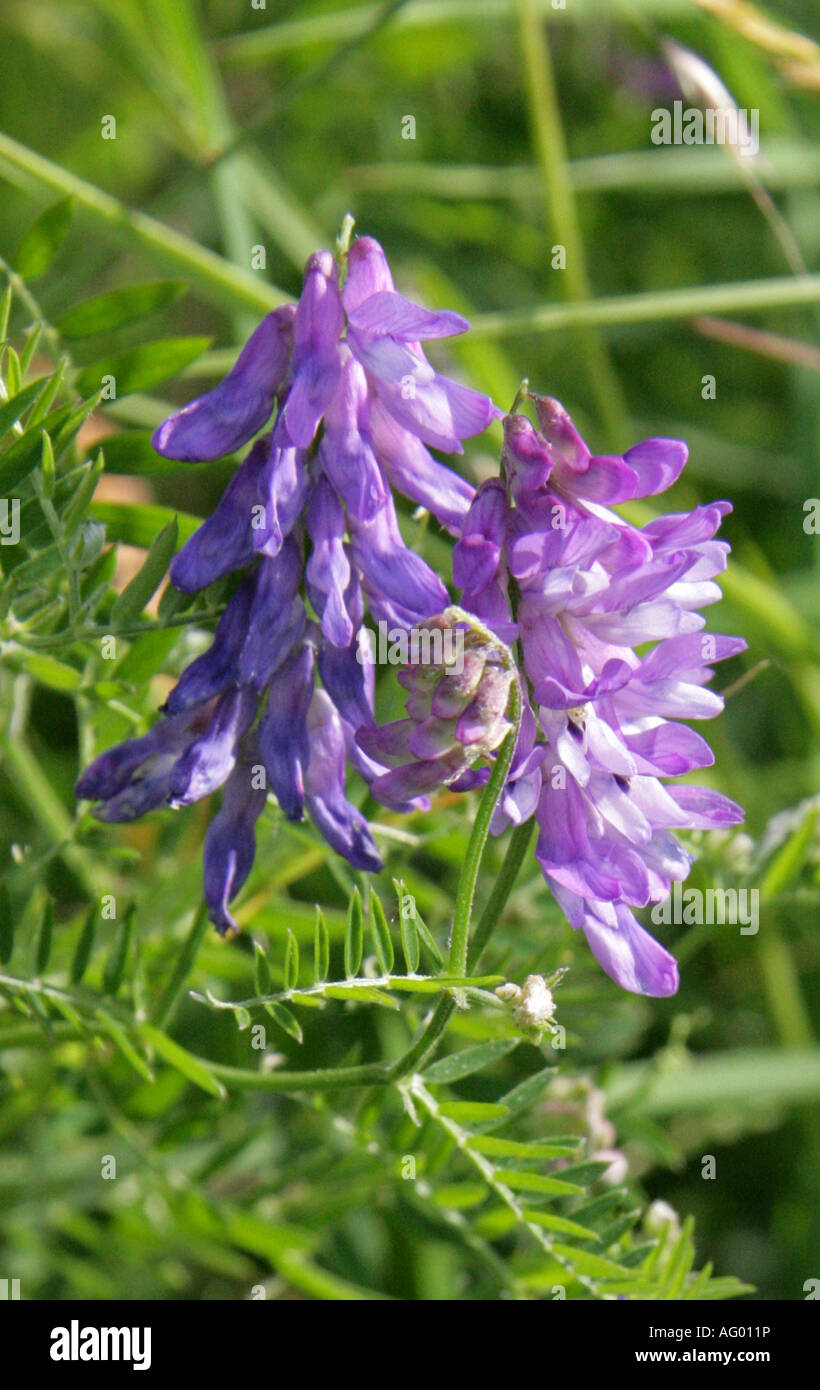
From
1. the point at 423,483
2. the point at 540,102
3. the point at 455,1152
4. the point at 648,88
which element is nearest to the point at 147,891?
the point at 455,1152

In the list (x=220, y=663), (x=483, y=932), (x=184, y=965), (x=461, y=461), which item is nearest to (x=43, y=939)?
(x=184, y=965)

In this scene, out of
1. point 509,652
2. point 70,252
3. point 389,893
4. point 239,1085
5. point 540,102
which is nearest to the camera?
point 509,652

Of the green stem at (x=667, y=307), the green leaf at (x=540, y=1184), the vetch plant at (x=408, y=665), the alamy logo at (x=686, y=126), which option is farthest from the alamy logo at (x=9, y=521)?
the alamy logo at (x=686, y=126)

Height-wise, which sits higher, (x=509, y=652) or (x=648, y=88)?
(x=648, y=88)

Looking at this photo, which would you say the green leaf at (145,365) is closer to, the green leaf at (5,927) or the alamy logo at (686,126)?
the green leaf at (5,927)

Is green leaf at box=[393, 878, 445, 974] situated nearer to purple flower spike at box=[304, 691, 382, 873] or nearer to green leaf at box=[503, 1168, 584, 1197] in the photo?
purple flower spike at box=[304, 691, 382, 873]

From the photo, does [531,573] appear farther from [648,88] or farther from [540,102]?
[648,88]

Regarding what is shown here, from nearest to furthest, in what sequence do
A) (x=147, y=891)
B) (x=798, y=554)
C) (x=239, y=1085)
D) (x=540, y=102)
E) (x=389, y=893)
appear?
(x=239, y=1085) < (x=389, y=893) < (x=147, y=891) < (x=540, y=102) < (x=798, y=554)
